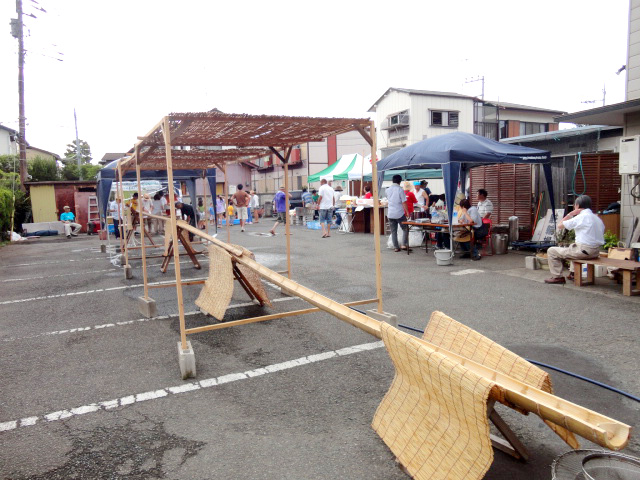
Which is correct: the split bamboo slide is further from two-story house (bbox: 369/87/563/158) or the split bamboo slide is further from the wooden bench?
two-story house (bbox: 369/87/563/158)

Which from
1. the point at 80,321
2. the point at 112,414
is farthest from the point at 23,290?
the point at 112,414

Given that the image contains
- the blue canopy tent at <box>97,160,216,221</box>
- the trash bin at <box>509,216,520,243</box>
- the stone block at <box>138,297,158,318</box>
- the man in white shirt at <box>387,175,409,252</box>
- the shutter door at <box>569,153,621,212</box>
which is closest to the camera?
the stone block at <box>138,297,158,318</box>

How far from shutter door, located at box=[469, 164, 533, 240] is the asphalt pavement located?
4636 millimetres

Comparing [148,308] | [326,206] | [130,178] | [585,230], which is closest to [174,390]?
[148,308]

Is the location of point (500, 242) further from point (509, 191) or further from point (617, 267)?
point (617, 267)

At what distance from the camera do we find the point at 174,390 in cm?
398

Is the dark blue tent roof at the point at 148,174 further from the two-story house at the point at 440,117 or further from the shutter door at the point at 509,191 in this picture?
the two-story house at the point at 440,117

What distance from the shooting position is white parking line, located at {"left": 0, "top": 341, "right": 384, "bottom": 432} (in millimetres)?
3557

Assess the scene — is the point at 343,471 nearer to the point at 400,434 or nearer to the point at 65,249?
the point at 400,434

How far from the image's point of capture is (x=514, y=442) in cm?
275

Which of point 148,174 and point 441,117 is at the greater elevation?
point 441,117

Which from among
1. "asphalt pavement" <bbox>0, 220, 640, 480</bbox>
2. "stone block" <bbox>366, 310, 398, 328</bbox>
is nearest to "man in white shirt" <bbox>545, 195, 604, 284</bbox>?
"asphalt pavement" <bbox>0, 220, 640, 480</bbox>

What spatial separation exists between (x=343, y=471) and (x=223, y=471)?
72 centimetres

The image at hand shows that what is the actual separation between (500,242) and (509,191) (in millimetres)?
2840
